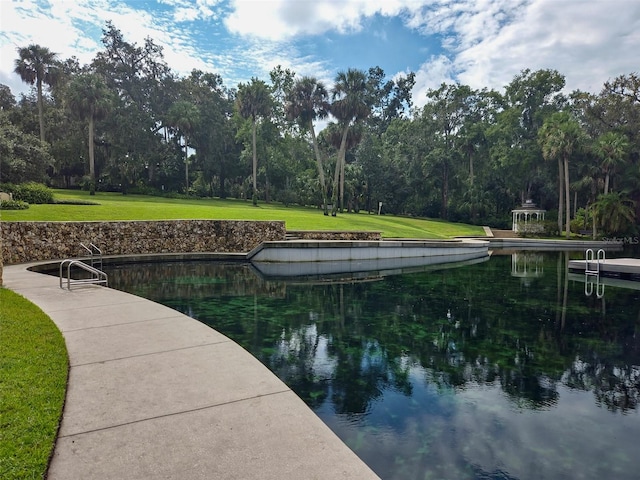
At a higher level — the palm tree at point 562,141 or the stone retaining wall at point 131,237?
the palm tree at point 562,141

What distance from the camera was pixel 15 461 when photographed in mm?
2596

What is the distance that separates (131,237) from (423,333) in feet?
49.4

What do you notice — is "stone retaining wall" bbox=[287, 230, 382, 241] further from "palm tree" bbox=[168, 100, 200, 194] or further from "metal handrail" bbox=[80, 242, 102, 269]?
"palm tree" bbox=[168, 100, 200, 194]

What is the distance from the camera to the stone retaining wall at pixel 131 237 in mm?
14477

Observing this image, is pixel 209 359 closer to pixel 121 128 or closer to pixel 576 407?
pixel 576 407

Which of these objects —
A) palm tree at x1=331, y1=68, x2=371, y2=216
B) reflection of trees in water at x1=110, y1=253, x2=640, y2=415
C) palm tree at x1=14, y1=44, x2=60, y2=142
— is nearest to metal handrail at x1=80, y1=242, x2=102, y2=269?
reflection of trees in water at x1=110, y1=253, x2=640, y2=415

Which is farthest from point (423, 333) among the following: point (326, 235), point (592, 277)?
point (326, 235)

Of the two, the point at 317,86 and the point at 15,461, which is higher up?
the point at 317,86

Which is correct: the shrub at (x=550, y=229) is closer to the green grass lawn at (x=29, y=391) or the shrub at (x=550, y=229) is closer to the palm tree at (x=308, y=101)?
the palm tree at (x=308, y=101)

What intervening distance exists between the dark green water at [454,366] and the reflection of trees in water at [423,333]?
0.03 m

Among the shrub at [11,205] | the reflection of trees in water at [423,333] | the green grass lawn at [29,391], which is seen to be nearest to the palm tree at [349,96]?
the shrub at [11,205]

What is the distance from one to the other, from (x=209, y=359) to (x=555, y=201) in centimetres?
5054

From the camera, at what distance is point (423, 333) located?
24.4 ft

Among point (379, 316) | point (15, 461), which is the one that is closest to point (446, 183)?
point (379, 316)
